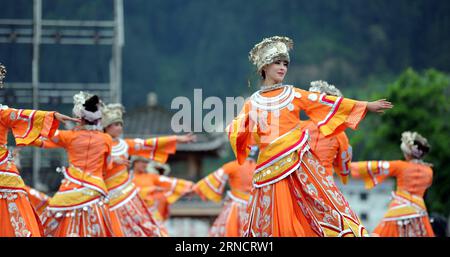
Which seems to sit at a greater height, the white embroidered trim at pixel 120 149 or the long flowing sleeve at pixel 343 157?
the white embroidered trim at pixel 120 149

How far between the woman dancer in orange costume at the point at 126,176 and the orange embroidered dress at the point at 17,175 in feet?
6.45

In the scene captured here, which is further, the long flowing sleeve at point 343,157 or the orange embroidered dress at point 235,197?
the orange embroidered dress at point 235,197

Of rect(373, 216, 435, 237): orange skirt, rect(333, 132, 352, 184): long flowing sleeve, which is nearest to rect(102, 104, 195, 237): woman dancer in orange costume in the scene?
rect(333, 132, 352, 184): long flowing sleeve

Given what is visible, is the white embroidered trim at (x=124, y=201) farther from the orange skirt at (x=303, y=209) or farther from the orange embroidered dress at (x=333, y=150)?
the orange skirt at (x=303, y=209)

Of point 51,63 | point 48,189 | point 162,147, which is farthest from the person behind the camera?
point 51,63

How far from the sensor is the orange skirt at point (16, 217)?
6.20m

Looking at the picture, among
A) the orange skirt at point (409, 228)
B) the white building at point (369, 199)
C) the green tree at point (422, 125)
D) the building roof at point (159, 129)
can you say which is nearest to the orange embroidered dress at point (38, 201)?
the orange skirt at point (409, 228)

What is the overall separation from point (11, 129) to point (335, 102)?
79.4 inches

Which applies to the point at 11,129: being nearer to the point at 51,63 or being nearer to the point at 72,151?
the point at 72,151

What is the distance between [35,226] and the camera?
6312 millimetres

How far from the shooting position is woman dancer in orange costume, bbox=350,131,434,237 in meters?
8.74

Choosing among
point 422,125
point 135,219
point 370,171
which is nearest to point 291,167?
point 370,171

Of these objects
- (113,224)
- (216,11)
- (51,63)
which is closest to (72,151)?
(113,224)
